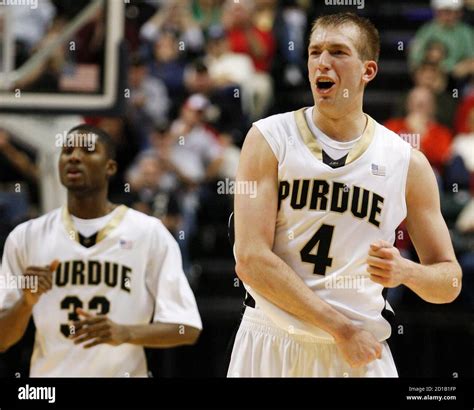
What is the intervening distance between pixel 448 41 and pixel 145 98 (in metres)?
2.15

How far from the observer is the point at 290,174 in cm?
427

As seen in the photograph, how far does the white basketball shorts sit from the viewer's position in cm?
Result: 430

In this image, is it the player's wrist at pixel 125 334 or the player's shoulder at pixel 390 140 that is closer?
the player's shoulder at pixel 390 140

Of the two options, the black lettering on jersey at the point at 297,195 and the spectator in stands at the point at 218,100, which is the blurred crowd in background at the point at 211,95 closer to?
the spectator in stands at the point at 218,100

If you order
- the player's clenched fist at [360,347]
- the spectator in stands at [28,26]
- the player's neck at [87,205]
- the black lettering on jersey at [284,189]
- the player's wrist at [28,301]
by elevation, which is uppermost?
the spectator in stands at [28,26]

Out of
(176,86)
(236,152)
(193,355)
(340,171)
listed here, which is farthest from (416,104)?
(340,171)

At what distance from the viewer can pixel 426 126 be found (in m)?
6.91

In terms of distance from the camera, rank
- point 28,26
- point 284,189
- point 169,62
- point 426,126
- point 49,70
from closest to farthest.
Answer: point 284,189, point 49,70, point 28,26, point 426,126, point 169,62

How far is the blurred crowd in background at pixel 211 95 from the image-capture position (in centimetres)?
645

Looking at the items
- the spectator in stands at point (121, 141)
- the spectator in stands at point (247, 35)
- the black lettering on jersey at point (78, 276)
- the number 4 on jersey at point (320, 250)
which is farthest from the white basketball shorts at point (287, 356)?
the spectator in stands at point (247, 35)

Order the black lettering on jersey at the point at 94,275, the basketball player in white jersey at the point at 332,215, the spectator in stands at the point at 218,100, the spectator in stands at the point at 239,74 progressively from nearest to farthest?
the basketball player in white jersey at the point at 332,215 → the black lettering on jersey at the point at 94,275 → the spectator in stands at the point at 218,100 → the spectator in stands at the point at 239,74

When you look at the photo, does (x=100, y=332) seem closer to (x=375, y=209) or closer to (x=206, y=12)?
(x=375, y=209)

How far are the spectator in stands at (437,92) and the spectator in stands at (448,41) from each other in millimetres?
62

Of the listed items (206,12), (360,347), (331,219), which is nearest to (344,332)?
(360,347)
